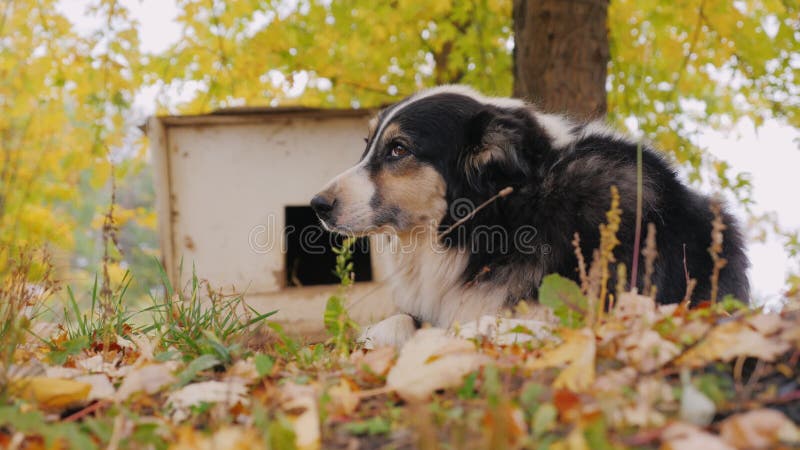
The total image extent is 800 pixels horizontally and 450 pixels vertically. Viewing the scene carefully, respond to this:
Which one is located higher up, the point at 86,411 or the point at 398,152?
the point at 398,152

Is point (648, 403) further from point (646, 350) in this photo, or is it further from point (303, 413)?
point (303, 413)

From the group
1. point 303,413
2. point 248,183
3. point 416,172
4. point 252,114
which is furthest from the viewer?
point 248,183

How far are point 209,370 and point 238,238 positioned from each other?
4.50 meters

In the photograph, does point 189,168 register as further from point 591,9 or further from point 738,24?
point 738,24

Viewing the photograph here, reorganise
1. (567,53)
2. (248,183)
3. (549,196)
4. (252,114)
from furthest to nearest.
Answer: (248,183) < (252,114) < (567,53) < (549,196)

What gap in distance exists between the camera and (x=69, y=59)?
6906mm

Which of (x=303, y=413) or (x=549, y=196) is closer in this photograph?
(x=303, y=413)

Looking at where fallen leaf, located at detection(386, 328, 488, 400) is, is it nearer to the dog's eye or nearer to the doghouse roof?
the dog's eye

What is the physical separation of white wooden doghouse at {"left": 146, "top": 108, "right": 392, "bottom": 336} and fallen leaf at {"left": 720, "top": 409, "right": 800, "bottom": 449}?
507 cm

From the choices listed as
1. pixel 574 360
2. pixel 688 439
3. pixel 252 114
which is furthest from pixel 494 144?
pixel 252 114

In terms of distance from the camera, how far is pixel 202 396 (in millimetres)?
1903

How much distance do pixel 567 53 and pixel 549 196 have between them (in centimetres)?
228

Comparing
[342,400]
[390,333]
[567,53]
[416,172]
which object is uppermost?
[567,53]

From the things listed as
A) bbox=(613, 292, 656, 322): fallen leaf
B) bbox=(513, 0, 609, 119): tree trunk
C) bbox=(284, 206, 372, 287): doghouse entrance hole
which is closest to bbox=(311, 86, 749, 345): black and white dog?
bbox=(613, 292, 656, 322): fallen leaf
